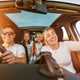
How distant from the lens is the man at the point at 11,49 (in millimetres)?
1642

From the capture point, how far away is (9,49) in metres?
1.66

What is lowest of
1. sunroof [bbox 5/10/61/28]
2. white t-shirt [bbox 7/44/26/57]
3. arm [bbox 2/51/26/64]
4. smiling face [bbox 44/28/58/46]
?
arm [bbox 2/51/26/64]

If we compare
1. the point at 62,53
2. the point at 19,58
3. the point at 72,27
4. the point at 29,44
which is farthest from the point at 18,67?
the point at 72,27

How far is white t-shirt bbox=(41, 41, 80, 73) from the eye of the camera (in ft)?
5.55

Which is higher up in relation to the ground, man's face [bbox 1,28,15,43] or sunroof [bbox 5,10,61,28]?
sunroof [bbox 5,10,61,28]

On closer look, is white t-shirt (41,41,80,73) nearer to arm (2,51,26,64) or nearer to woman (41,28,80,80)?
woman (41,28,80,80)

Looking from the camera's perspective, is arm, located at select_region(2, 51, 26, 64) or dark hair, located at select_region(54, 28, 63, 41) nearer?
arm, located at select_region(2, 51, 26, 64)

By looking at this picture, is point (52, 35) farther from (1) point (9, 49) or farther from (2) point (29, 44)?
(1) point (9, 49)

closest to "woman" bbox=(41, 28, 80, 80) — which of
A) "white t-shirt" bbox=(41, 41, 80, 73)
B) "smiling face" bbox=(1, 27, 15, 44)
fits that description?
"white t-shirt" bbox=(41, 41, 80, 73)

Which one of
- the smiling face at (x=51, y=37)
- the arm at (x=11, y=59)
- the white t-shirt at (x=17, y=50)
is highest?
the smiling face at (x=51, y=37)

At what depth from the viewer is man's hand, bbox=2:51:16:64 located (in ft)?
5.36

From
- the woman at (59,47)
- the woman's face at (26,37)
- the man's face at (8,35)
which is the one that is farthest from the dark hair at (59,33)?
the man's face at (8,35)

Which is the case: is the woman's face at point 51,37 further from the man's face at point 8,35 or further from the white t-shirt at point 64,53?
the man's face at point 8,35

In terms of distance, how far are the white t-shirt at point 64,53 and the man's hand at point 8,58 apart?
209mm
